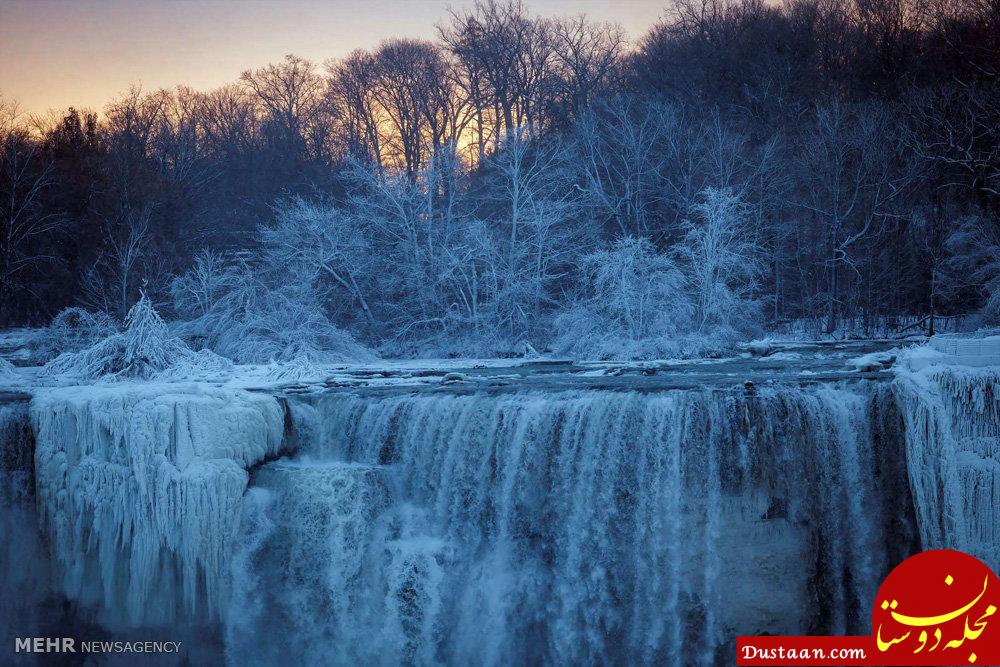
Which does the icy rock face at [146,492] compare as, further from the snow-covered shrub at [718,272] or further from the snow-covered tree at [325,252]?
the snow-covered tree at [325,252]

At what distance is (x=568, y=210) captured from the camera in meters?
30.4

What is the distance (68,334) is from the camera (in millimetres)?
23984

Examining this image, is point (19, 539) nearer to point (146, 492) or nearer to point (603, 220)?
point (146, 492)

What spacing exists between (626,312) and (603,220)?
7.48m

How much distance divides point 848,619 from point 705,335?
13288mm

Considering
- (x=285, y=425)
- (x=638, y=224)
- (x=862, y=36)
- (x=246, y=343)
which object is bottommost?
(x=285, y=425)

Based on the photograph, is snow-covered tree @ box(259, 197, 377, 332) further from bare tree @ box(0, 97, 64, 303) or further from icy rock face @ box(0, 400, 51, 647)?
icy rock face @ box(0, 400, 51, 647)

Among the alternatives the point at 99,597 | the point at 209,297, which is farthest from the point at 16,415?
the point at 209,297

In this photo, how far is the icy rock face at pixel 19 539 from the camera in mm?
13125

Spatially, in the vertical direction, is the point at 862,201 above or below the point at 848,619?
above

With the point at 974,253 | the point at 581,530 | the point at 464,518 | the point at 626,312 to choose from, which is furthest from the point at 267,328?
the point at 974,253

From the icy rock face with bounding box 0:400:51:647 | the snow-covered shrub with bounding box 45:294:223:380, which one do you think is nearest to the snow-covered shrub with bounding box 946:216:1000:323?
the snow-covered shrub with bounding box 45:294:223:380

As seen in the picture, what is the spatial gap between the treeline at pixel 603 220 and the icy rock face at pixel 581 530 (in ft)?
35.2

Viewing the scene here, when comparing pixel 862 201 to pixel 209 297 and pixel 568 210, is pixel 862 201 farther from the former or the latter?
pixel 209 297
